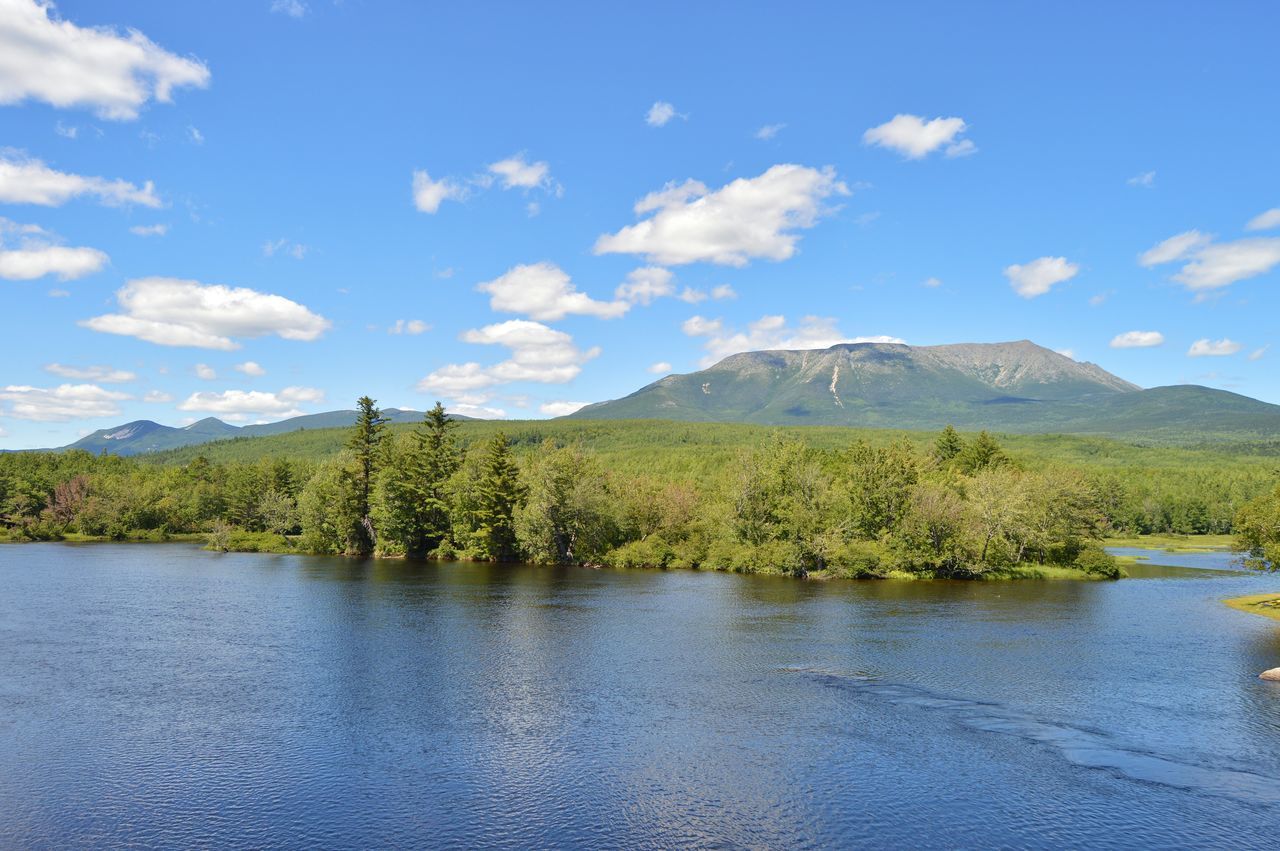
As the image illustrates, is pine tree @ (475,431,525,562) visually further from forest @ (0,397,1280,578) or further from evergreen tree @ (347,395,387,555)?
evergreen tree @ (347,395,387,555)

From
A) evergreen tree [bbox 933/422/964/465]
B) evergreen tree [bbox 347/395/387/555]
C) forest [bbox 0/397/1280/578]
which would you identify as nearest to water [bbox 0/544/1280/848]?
forest [bbox 0/397/1280/578]

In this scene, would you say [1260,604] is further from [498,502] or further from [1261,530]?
[498,502]

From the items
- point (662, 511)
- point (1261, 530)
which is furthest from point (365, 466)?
point (1261, 530)

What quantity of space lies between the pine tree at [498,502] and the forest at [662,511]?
0.20 metres

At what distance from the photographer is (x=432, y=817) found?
2430cm

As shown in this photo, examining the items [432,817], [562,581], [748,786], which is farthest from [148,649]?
[562,581]

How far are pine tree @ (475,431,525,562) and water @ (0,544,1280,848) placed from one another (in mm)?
45163

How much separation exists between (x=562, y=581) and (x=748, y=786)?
197 ft

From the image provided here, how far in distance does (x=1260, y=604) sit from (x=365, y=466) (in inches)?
4168

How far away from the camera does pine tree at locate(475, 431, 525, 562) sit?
357 feet

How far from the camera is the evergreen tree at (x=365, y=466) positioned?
117625 mm

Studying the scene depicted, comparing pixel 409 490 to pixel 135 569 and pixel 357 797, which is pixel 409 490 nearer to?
pixel 135 569

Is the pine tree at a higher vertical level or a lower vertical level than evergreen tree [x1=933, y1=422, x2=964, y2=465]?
lower

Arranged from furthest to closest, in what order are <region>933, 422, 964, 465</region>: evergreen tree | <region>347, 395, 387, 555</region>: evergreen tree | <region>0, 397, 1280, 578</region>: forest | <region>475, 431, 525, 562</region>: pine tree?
<region>933, 422, 964, 465</region>: evergreen tree, <region>347, 395, 387, 555</region>: evergreen tree, <region>475, 431, 525, 562</region>: pine tree, <region>0, 397, 1280, 578</region>: forest
